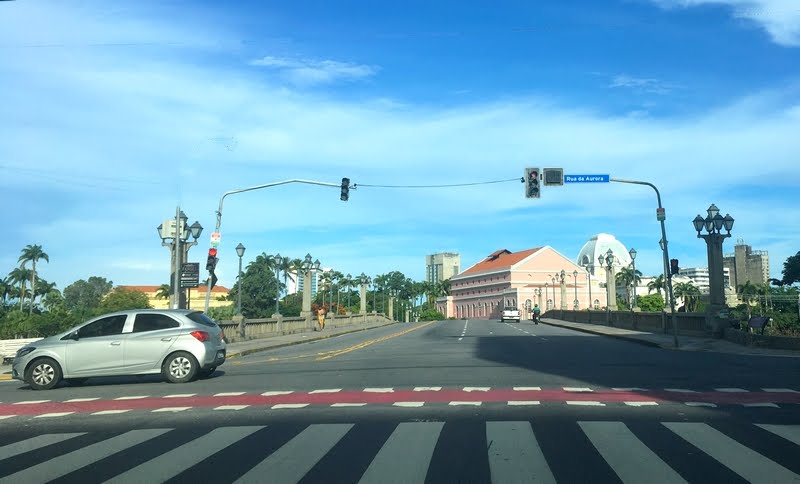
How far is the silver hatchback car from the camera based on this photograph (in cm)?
1495

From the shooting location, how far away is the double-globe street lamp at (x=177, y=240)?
27.3 m

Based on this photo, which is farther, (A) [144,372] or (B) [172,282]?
(B) [172,282]

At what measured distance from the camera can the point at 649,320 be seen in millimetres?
40125

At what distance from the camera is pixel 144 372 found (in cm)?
1527

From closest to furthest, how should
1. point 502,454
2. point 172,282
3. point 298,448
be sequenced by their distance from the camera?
point 502,454 → point 298,448 → point 172,282

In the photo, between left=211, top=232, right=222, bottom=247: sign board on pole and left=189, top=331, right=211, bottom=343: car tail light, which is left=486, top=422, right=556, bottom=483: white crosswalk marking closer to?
left=189, top=331, right=211, bottom=343: car tail light

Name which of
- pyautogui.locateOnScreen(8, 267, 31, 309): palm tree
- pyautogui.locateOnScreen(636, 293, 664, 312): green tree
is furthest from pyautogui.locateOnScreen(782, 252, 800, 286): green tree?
pyautogui.locateOnScreen(8, 267, 31, 309): palm tree

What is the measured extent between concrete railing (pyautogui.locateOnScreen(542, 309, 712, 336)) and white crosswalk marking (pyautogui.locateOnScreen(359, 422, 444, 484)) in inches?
941

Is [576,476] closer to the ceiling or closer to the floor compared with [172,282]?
closer to the floor

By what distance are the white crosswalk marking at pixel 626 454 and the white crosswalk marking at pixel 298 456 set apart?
3025mm

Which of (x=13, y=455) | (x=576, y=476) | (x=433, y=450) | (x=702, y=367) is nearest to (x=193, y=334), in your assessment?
(x=13, y=455)

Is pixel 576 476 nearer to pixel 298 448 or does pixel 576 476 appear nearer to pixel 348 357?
pixel 298 448

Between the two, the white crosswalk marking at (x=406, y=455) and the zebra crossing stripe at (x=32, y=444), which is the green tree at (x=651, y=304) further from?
the zebra crossing stripe at (x=32, y=444)

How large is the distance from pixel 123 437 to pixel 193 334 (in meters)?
6.75
